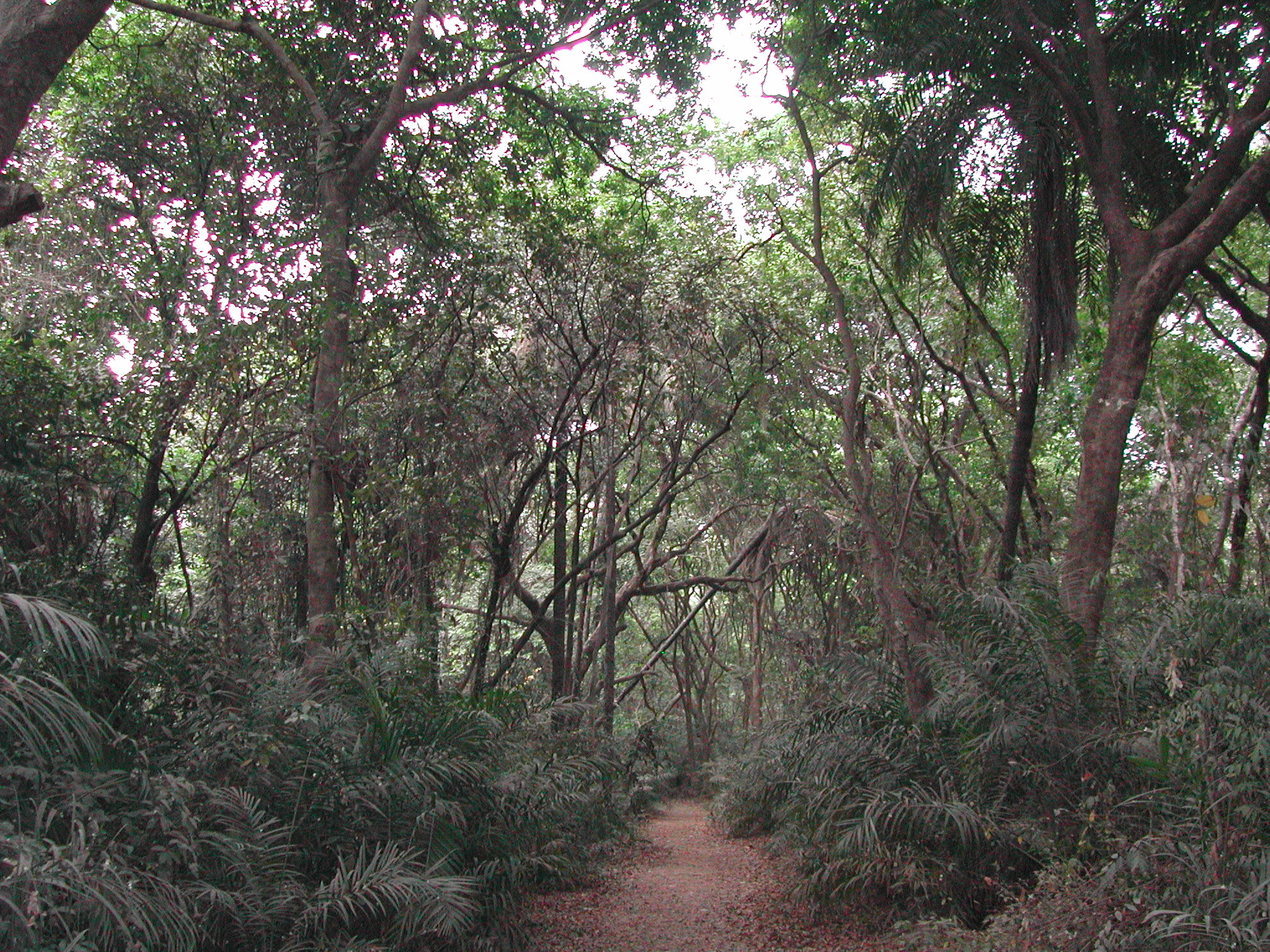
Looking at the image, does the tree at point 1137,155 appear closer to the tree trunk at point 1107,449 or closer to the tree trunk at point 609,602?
the tree trunk at point 1107,449

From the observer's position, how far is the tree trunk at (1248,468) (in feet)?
28.6

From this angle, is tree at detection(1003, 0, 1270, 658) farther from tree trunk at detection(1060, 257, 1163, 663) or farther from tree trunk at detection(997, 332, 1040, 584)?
tree trunk at detection(997, 332, 1040, 584)

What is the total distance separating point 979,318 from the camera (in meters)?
11.4

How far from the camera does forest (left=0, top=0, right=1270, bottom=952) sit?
477 centimetres

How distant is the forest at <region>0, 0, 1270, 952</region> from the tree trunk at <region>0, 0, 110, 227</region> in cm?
2

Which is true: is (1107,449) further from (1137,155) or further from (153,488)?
(153,488)

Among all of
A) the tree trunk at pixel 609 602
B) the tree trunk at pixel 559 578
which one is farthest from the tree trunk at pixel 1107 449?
the tree trunk at pixel 559 578

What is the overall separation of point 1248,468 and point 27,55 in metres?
9.93

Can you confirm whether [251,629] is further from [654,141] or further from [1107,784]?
[654,141]

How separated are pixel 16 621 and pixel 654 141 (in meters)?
8.05

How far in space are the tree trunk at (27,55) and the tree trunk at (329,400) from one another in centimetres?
285

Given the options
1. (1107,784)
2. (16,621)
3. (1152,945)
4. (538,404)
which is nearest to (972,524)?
(538,404)

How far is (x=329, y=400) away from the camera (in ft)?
24.5

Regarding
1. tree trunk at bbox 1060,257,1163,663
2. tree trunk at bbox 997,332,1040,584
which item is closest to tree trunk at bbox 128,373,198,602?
tree trunk at bbox 1060,257,1163,663
